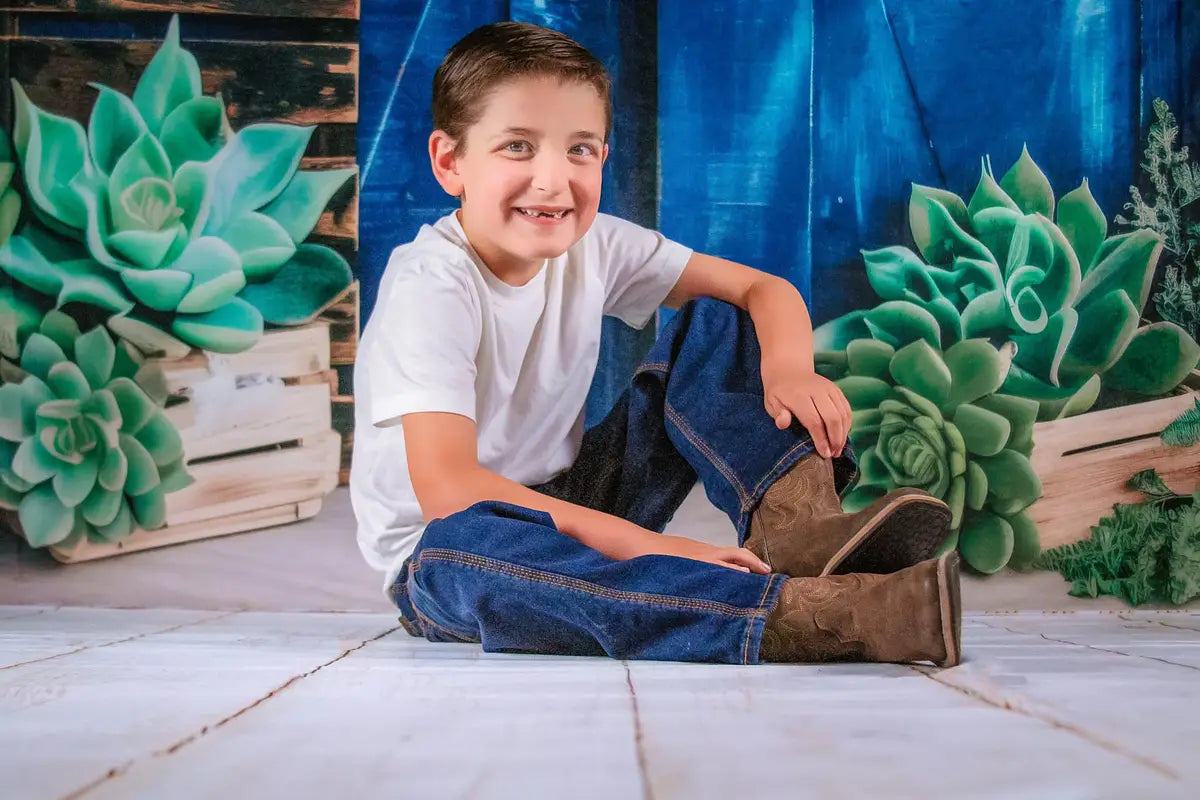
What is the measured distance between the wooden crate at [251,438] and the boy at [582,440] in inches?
14.6

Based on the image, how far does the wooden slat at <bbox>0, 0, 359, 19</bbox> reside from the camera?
179 cm

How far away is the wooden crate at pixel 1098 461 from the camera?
1.78 m

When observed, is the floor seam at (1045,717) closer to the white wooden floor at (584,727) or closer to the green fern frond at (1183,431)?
the white wooden floor at (584,727)

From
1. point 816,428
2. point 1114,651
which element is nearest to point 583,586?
point 816,428

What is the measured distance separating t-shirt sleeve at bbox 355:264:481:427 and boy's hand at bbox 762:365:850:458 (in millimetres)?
360

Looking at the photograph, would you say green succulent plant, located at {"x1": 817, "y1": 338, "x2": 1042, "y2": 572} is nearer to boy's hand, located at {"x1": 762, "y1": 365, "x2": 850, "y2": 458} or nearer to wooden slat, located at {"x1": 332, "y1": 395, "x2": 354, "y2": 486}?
boy's hand, located at {"x1": 762, "y1": 365, "x2": 850, "y2": 458}

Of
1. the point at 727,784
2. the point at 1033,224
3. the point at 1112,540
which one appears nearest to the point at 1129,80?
the point at 1033,224

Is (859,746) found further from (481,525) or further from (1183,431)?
(1183,431)

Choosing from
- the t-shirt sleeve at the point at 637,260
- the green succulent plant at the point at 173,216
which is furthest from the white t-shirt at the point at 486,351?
the green succulent plant at the point at 173,216

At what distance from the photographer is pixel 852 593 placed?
893 millimetres

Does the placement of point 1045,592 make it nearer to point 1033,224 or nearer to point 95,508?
point 1033,224

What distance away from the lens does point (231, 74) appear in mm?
1788

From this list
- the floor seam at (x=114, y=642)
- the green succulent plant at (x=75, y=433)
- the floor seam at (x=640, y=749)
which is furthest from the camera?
the green succulent plant at (x=75, y=433)

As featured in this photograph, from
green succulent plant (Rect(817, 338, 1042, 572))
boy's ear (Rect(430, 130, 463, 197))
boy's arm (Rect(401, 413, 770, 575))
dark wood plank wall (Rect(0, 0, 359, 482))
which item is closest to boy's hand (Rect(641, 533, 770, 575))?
boy's arm (Rect(401, 413, 770, 575))
